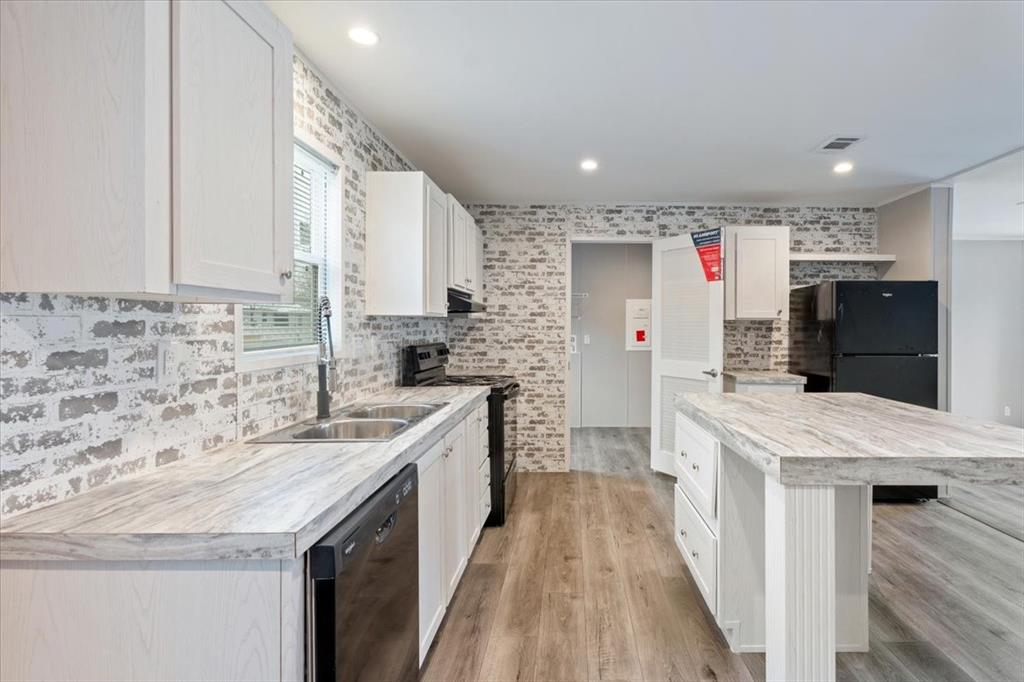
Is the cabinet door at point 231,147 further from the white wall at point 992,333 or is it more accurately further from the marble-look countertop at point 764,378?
the white wall at point 992,333

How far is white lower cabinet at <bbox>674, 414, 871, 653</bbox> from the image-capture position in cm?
204

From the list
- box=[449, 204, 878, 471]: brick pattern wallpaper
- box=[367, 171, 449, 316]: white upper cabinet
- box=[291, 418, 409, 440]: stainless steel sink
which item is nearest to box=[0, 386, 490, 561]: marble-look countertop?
box=[291, 418, 409, 440]: stainless steel sink

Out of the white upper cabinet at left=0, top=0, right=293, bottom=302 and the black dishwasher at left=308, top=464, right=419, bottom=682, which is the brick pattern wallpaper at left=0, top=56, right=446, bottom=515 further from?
the black dishwasher at left=308, top=464, right=419, bottom=682

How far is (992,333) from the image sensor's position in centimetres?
632

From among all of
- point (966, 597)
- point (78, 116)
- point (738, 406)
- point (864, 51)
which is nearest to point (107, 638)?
point (78, 116)

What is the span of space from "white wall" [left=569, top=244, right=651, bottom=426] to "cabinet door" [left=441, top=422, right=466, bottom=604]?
4317 mm

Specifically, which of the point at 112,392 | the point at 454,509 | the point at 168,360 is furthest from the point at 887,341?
the point at 112,392

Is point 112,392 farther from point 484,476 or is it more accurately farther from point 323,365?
point 484,476

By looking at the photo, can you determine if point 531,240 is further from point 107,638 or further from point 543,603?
Result: point 107,638

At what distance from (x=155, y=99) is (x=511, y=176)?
10.6 feet

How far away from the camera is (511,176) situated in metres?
4.07

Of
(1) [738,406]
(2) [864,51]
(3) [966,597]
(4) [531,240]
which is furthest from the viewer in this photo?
(4) [531,240]

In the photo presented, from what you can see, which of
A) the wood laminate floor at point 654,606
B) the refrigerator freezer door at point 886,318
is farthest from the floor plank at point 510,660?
the refrigerator freezer door at point 886,318

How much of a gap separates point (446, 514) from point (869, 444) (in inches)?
66.2
